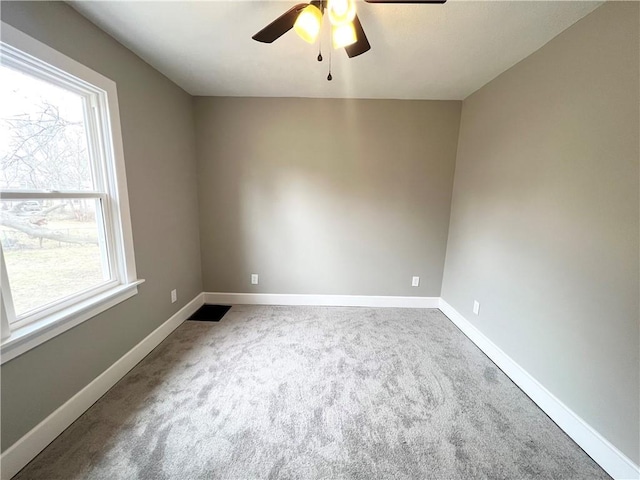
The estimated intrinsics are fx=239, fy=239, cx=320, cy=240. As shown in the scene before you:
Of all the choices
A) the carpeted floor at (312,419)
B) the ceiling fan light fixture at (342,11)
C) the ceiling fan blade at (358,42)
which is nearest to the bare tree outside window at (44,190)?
the carpeted floor at (312,419)

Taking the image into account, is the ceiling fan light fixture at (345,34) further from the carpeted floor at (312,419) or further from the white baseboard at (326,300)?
the white baseboard at (326,300)

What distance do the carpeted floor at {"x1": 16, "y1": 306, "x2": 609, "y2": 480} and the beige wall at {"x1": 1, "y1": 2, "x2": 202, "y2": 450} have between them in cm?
27

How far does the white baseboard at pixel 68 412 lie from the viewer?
116cm

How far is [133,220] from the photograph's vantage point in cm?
190

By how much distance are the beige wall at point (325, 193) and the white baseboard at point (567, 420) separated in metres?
1.09

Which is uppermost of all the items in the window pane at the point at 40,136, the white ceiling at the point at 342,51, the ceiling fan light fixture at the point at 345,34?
the white ceiling at the point at 342,51

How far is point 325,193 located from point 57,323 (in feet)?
7.80

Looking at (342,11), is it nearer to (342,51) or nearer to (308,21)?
(308,21)

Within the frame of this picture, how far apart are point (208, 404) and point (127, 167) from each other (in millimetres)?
1808

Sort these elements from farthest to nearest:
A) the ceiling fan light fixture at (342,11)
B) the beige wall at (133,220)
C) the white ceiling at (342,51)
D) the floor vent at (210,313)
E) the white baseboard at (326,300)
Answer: the white baseboard at (326,300), the floor vent at (210,313), the white ceiling at (342,51), the beige wall at (133,220), the ceiling fan light fixture at (342,11)

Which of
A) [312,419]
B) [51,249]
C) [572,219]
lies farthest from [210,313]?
[572,219]

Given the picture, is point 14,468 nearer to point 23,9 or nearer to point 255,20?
point 23,9

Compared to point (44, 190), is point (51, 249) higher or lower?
lower

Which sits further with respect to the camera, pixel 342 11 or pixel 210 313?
pixel 210 313
